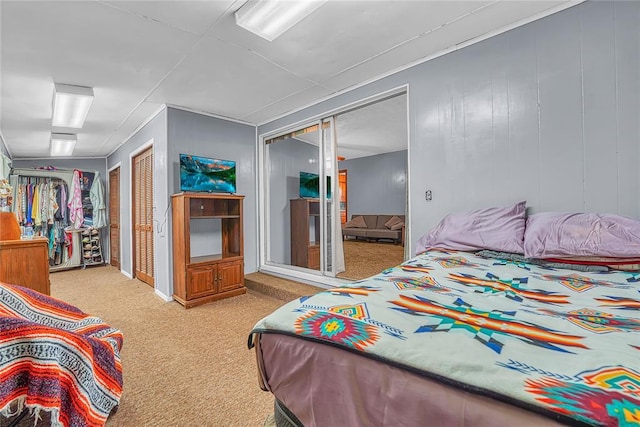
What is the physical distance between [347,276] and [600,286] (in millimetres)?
2737

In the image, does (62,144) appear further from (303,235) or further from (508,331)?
(508,331)

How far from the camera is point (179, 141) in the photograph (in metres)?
3.71

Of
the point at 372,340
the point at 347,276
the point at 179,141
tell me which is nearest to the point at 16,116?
the point at 179,141

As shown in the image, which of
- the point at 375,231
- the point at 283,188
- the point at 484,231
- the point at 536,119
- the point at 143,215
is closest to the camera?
the point at 484,231

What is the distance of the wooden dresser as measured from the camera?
2.27 m

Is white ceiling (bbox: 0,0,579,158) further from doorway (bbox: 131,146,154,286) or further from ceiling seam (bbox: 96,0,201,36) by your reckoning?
doorway (bbox: 131,146,154,286)

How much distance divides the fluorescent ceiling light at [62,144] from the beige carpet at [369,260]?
4.92 m

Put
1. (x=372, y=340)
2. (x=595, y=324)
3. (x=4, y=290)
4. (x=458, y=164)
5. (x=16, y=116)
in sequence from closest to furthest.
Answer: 1. (x=372, y=340)
2. (x=595, y=324)
3. (x=4, y=290)
4. (x=458, y=164)
5. (x=16, y=116)

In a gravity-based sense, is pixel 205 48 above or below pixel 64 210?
above

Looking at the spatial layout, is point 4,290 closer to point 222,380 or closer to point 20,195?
point 222,380

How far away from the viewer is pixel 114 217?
606 cm

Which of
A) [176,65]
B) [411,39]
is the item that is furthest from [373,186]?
[176,65]

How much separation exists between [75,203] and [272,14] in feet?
20.0

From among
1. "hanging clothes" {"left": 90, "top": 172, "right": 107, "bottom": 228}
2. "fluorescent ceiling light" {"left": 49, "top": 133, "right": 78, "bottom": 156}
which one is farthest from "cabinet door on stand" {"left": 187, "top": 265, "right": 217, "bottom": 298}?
"hanging clothes" {"left": 90, "top": 172, "right": 107, "bottom": 228}
